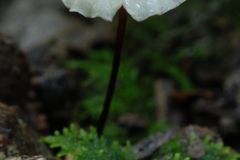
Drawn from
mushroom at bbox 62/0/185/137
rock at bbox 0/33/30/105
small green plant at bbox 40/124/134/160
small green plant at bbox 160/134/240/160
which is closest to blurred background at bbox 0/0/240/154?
rock at bbox 0/33/30/105

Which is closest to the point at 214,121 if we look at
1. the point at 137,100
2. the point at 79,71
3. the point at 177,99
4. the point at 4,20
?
the point at 177,99

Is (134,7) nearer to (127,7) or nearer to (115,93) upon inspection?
(127,7)

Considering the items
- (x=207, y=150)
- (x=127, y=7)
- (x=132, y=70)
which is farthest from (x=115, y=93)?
(x=127, y=7)

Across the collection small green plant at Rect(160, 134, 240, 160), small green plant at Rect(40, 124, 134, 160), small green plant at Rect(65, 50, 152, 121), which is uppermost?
small green plant at Rect(65, 50, 152, 121)

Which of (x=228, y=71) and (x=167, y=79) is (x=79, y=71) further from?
(x=228, y=71)

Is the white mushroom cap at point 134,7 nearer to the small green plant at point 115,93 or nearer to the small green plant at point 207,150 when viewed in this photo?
the small green plant at point 207,150

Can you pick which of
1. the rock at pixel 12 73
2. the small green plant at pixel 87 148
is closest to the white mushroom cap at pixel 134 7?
the small green plant at pixel 87 148

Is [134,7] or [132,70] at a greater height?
[134,7]

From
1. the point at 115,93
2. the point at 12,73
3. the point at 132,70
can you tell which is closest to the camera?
the point at 12,73

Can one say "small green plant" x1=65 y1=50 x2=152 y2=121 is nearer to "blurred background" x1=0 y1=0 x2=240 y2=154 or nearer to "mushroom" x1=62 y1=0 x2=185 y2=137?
"blurred background" x1=0 y1=0 x2=240 y2=154
